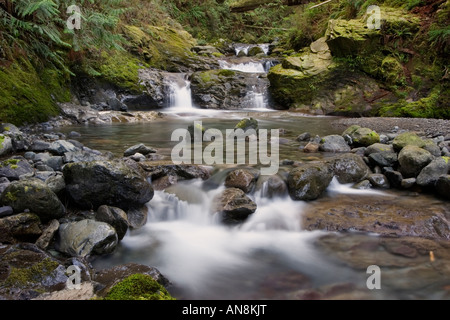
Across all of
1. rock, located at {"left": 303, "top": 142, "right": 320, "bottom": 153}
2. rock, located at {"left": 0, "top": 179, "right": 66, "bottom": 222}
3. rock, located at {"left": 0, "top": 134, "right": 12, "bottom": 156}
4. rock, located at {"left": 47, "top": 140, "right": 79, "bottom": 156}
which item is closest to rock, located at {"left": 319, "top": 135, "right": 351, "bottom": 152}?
rock, located at {"left": 303, "top": 142, "right": 320, "bottom": 153}

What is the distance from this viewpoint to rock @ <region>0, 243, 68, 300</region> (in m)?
2.29

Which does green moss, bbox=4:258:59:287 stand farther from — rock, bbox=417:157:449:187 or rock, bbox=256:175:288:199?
rock, bbox=417:157:449:187

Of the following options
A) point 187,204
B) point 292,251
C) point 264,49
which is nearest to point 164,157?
point 187,204

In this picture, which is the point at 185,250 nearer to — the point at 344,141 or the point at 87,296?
the point at 87,296

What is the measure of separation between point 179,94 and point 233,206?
10610 mm

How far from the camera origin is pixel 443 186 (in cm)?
427

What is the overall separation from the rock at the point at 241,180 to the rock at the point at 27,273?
2499 millimetres

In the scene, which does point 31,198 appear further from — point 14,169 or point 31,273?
point 14,169

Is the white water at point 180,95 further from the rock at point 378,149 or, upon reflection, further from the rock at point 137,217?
the rock at point 137,217

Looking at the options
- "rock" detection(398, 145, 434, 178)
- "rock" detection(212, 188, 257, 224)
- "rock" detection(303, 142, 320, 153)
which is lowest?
"rock" detection(212, 188, 257, 224)

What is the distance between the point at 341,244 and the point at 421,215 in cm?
120

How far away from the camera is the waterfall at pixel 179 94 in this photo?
1370 cm

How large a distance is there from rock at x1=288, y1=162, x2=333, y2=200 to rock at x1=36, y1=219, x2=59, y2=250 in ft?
10.0

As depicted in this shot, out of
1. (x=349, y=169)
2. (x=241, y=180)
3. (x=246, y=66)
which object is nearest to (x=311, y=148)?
(x=349, y=169)
